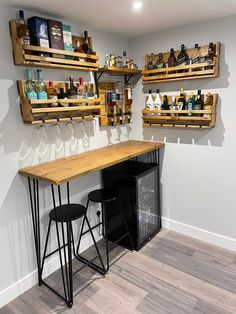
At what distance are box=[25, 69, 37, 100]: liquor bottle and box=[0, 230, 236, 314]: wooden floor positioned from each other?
1.58 meters

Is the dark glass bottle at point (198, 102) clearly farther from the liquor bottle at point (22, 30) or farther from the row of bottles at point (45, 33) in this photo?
the liquor bottle at point (22, 30)

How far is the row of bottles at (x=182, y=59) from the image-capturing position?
221 cm

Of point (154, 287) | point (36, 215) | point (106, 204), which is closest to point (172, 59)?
point (106, 204)

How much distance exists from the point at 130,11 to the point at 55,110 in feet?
3.23

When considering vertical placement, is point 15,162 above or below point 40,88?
below

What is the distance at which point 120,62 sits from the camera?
267cm

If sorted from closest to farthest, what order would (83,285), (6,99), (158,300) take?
(6,99) < (158,300) < (83,285)

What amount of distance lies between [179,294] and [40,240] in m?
1.23

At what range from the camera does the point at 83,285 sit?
2.10 m

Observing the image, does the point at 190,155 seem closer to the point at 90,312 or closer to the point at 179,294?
the point at 179,294

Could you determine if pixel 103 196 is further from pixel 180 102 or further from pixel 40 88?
pixel 180 102

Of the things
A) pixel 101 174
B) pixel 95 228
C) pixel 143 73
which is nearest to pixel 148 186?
pixel 101 174

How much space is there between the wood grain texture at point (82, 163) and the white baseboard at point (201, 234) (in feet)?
3.07

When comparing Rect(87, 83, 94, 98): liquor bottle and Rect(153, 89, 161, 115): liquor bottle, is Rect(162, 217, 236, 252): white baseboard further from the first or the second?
Rect(87, 83, 94, 98): liquor bottle
